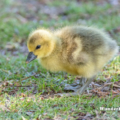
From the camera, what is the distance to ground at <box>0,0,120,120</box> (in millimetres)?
3168

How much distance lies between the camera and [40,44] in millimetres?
3625

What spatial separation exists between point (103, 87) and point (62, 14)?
4438 mm

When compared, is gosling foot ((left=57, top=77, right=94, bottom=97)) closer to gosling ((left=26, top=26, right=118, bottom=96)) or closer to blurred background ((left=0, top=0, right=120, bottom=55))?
gosling ((left=26, top=26, right=118, bottom=96))

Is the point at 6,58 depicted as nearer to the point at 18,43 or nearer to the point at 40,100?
the point at 18,43

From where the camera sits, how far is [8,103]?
336 centimetres

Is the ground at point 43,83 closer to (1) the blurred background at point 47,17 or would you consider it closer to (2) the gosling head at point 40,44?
(1) the blurred background at point 47,17

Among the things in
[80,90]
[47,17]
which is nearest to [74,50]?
[80,90]

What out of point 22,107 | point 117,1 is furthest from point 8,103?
point 117,1

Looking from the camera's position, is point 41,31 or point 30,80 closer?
point 41,31

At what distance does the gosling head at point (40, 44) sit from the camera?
3.60 m

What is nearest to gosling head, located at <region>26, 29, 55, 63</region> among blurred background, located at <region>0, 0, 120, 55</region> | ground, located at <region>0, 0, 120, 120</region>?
ground, located at <region>0, 0, 120, 120</region>

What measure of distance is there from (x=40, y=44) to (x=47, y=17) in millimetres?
4205

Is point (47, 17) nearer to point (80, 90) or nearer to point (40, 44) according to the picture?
point (40, 44)

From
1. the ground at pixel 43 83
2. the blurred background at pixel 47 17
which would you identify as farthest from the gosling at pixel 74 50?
the blurred background at pixel 47 17
